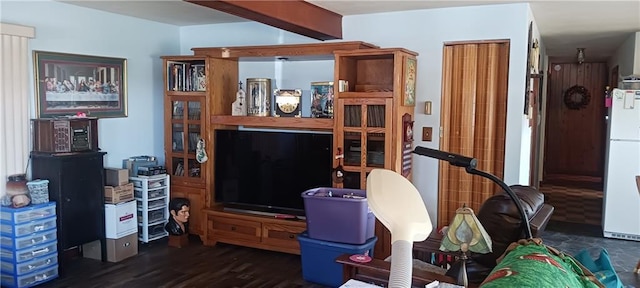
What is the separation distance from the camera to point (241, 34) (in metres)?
5.25

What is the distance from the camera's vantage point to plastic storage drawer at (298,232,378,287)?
3820mm

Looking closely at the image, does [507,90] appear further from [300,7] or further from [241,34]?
[241,34]

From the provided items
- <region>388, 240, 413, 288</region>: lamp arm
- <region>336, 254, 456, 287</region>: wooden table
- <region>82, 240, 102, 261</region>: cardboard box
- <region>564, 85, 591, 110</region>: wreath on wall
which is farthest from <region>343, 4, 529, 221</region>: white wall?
<region>564, 85, 591, 110</region>: wreath on wall

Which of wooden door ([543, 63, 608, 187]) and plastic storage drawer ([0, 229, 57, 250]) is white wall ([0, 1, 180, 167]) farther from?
wooden door ([543, 63, 608, 187])

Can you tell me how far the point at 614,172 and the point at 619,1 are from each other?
1.91m

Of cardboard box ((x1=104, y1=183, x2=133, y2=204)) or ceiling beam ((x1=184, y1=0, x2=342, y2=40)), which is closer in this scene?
ceiling beam ((x1=184, y1=0, x2=342, y2=40))

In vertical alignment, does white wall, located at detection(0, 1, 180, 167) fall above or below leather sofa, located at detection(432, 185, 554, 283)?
above

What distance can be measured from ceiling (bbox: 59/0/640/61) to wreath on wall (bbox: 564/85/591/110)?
2.79m

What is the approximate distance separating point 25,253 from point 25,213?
0.29 m

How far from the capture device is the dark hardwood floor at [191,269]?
3.91m

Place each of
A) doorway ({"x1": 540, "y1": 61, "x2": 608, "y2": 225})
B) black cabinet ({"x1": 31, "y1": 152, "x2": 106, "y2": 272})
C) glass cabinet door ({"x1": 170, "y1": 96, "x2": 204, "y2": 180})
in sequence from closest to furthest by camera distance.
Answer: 1. black cabinet ({"x1": 31, "y1": 152, "x2": 106, "y2": 272})
2. glass cabinet door ({"x1": 170, "y1": 96, "x2": 204, "y2": 180})
3. doorway ({"x1": 540, "y1": 61, "x2": 608, "y2": 225})

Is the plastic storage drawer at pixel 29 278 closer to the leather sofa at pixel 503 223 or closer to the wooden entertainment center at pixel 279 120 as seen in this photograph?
the wooden entertainment center at pixel 279 120

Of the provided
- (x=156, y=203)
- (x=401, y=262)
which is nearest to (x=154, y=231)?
(x=156, y=203)

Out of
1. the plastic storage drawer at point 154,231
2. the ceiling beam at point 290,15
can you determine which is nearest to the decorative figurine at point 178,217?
the plastic storage drawer at point 154,231
